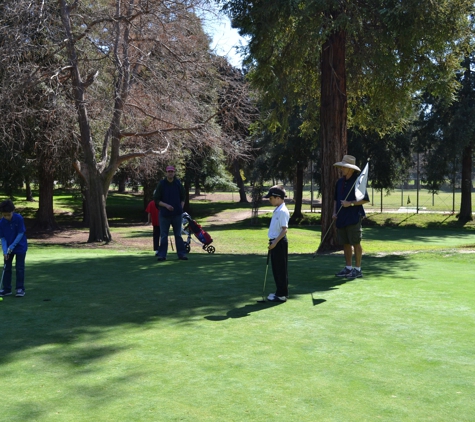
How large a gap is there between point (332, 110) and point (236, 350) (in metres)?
12.6

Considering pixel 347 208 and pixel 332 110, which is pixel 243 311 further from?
pixel 332 110

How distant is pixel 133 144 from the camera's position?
28719 mm

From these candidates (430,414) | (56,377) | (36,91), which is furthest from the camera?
(36,91)

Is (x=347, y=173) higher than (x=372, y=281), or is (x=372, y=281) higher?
(x=347, y=173)

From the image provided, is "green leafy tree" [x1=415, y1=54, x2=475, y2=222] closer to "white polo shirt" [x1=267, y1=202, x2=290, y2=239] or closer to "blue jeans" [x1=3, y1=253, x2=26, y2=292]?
"white polo shirt" [x1=267, y1=202, x2=290, y2=239]

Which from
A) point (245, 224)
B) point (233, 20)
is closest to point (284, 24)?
point (233, 20)

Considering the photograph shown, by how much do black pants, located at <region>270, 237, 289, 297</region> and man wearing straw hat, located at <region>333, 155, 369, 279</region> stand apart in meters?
2.24

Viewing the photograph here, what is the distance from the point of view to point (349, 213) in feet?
35.5

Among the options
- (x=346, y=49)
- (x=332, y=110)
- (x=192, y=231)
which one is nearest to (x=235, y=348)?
(x=332, y=110)

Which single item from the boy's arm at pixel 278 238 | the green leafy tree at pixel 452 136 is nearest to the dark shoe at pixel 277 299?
the boy's arm at pixel 278 238

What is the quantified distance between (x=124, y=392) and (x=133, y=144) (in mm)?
24185

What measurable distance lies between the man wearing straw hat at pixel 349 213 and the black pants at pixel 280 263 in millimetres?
2241

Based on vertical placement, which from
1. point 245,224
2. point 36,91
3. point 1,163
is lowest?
point 245,224

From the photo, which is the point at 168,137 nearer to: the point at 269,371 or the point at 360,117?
the point at 360,117
